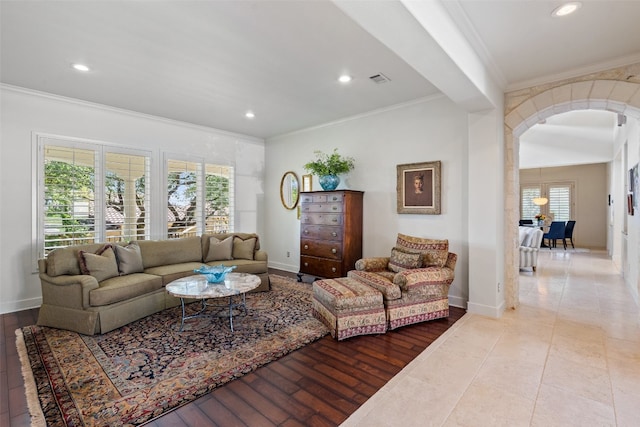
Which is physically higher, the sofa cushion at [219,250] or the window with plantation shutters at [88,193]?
the window with plantation shutters at [88,193]

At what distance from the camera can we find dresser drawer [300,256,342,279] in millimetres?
4898

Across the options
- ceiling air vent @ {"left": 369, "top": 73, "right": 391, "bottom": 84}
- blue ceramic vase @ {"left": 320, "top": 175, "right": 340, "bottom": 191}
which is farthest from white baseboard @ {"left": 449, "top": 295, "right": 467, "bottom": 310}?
ceiling air vent @ {"left": 369, "top": 73, "right": 391, "bottom": 84}

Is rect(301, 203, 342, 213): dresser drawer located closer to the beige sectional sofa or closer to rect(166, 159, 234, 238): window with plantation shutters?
the beige sectional sofa

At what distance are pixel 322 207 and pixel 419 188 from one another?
5.18 ft

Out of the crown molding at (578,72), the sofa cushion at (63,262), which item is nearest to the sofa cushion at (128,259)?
the sofa cushion at (63,262)

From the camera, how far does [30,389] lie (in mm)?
2268

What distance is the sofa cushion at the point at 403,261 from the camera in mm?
3768

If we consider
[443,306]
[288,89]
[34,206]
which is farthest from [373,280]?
[34,206]

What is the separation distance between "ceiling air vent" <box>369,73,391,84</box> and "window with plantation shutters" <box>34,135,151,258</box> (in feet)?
12.9

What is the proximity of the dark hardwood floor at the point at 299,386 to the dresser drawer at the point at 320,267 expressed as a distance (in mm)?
1755

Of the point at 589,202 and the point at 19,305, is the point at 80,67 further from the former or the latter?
the point at 589,202

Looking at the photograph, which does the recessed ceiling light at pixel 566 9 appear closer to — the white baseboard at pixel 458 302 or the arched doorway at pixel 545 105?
the arched doorway at pixel 545 105

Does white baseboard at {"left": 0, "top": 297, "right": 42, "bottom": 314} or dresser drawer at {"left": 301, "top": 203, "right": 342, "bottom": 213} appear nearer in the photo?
white baseboard at {"left": 0, "top": 297, "right": 42, "bottom": 314}

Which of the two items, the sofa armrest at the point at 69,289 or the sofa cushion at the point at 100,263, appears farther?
the sofa cushion at the point at 100,263
